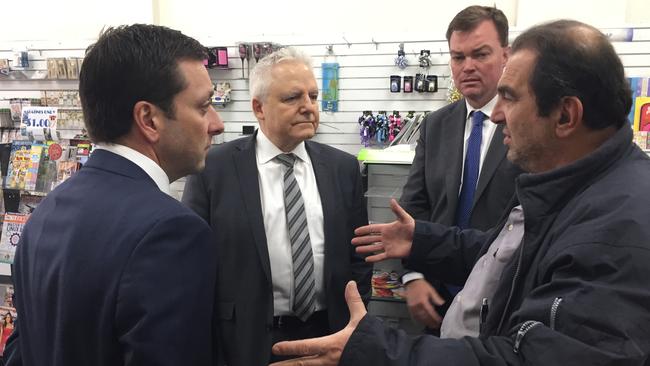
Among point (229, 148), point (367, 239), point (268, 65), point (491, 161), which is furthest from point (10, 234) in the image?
point (491, 161)

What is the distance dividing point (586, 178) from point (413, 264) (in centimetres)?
91

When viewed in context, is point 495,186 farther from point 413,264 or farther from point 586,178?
point 586,178

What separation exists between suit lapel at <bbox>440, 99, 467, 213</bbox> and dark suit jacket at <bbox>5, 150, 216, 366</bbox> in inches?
55.0

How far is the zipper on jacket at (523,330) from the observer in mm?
994

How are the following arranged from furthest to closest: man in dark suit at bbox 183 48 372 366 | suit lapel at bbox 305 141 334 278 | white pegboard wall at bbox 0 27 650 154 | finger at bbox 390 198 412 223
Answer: white pegboard wall at bbox 0 27 650 154, suit lapel at bbox 305 141 334 278, man in dark suit at bbox 183 48 372 366, finger at bbox 390 198 412 223

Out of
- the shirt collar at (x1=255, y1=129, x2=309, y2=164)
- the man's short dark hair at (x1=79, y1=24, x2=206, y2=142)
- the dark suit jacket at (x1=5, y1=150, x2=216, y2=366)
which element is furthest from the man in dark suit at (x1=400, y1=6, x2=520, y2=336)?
the man's short dark hair at (x1=79, y1=24, x2=206, y2=142)

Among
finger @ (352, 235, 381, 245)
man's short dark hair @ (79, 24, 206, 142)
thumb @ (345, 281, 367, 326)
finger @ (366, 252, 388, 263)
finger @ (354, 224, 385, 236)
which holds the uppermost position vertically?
man's short dark hair @ (79, 24, 206, 142)

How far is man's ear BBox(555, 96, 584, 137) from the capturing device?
1154 millimetres

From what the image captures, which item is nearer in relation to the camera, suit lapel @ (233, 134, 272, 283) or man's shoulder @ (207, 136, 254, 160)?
suit lapel @ (233, 134, 272, 283)

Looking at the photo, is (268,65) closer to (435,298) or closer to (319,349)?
(435,298)

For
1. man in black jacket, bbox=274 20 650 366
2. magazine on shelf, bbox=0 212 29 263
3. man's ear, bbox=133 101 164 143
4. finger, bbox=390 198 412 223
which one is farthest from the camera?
magazine on shelf, bbox=0 212 29 263

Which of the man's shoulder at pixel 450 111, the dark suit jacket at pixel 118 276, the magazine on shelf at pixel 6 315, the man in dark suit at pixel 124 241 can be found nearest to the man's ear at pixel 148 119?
the man in dark suit at pixel 124 241

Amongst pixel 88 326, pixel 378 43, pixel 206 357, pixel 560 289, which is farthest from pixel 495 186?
pixel 378 43

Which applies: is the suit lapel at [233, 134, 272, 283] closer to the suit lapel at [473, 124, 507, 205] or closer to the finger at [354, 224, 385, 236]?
the finger at [354, 224, 385, 236]
